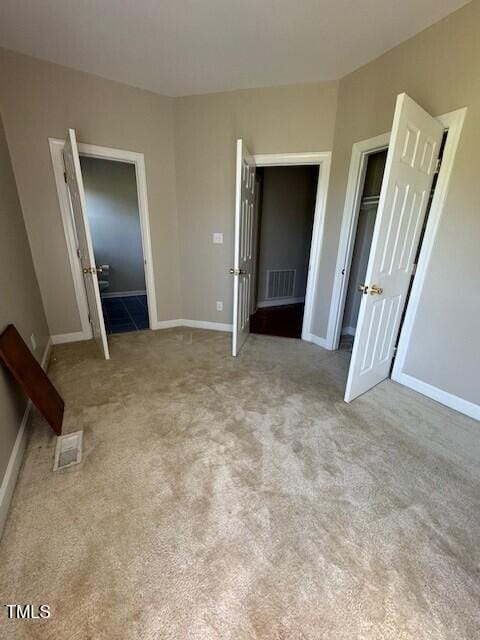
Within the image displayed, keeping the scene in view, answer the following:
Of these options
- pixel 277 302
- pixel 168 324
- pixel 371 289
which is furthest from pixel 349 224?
pixel 168 324

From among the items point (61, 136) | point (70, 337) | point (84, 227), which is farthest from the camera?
point (70, 337)

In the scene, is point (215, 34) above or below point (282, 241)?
above

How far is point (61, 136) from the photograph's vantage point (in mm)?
2645

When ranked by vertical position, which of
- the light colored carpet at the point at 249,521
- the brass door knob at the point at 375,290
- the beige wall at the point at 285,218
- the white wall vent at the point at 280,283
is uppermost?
the beige wall at the point at 285,218

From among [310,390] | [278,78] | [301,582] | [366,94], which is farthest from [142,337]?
[366,94]

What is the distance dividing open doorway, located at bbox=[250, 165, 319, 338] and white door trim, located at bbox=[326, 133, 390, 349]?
960 millimetres

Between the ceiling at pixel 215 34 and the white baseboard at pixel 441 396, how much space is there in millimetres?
2614

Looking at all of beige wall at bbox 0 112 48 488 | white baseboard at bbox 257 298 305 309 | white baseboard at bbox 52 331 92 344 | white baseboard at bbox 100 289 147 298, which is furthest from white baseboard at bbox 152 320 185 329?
white baseboard at bbox 100 289 147 298

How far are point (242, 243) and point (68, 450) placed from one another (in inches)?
85.6

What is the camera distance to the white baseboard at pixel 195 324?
3658 mm

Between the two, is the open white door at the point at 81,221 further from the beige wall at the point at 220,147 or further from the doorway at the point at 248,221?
the doorway at the point at 248,221

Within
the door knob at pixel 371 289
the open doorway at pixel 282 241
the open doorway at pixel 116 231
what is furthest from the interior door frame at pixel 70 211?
the door knob at pixel 371 289

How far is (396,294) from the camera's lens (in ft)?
7.38

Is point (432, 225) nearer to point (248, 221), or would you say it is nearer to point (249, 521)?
point (248, 221)
